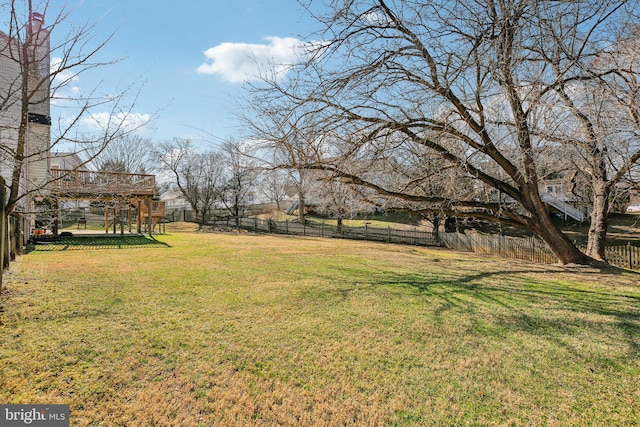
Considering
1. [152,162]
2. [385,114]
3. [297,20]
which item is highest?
[152,162]

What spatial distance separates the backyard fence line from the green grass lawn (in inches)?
250

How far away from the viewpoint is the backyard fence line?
11211 millimetres

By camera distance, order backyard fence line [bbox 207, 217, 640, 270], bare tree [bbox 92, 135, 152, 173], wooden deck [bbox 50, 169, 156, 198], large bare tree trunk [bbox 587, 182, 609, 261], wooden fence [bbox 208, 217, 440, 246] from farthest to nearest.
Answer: bare tree [bbox 92, 135, 152, 173] < wooden fence [bbox 208, 217, 440, 246] < backyard fence line [bbox 207, 217, 640, 270] < large bare tree trunk [bbox 587, 182, 609, 261] < wooden deck [bbox 50, 169, 156, 198]

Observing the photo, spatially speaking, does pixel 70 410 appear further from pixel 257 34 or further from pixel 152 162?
pixel 152 162

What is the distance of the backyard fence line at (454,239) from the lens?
11211 mm

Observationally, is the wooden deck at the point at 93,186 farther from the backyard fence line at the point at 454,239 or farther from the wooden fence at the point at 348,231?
the backyard fence line at the point at 454,239

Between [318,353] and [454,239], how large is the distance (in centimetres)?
1774

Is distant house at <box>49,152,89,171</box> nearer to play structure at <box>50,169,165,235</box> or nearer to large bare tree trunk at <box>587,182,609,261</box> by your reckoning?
play structure at <box>50,169,165,235</box>

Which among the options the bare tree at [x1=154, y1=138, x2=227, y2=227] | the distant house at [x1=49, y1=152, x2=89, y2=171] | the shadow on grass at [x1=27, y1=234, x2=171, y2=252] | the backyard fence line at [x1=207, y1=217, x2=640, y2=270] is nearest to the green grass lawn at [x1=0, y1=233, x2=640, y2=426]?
the distant house at [x1=49, y1=152, x2=89, y2=171]

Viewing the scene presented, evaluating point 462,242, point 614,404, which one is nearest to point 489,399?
point 614,404

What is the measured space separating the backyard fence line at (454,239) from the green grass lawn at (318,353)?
6.34 meters

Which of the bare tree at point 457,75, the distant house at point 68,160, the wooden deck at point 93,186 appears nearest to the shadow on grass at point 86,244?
the wooden deck at point 93,186

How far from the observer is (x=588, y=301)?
545 centimetres

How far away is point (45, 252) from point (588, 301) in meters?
14.2
